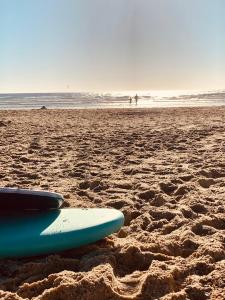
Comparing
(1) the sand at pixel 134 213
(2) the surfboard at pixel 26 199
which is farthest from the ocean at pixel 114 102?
(2) the surfboard at pixel 26 199

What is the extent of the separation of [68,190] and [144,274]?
2455 millimetres

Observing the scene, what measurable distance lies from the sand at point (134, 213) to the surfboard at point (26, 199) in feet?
1.77

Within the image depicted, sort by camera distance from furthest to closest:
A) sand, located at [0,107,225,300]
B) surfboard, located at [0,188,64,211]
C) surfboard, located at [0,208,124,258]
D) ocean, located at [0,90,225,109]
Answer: ocean, located at [0,90,225,109], surfboard, located at [0,188,64,211], surfboard, located at [0,208,124,258], sand, located at [0,107,225,300]

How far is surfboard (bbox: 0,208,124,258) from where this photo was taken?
3035 millimetres

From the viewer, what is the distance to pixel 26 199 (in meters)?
3.43

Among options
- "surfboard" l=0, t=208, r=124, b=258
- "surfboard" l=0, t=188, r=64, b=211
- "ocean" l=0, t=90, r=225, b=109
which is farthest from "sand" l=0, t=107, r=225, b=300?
"ocean" l=0, t=90, r=225, b=109

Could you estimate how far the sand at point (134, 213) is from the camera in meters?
2.58

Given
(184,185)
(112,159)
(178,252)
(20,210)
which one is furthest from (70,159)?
(178,252)

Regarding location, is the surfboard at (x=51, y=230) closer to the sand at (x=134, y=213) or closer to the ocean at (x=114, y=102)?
the sand at (x=134, y=213)

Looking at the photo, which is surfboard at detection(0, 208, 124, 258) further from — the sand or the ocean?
the ocean

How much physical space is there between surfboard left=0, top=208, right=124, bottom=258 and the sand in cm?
8

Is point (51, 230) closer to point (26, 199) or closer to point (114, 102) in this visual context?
point (26, 199)

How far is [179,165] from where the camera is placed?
6324mm

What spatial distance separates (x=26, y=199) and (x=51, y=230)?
40 cm
